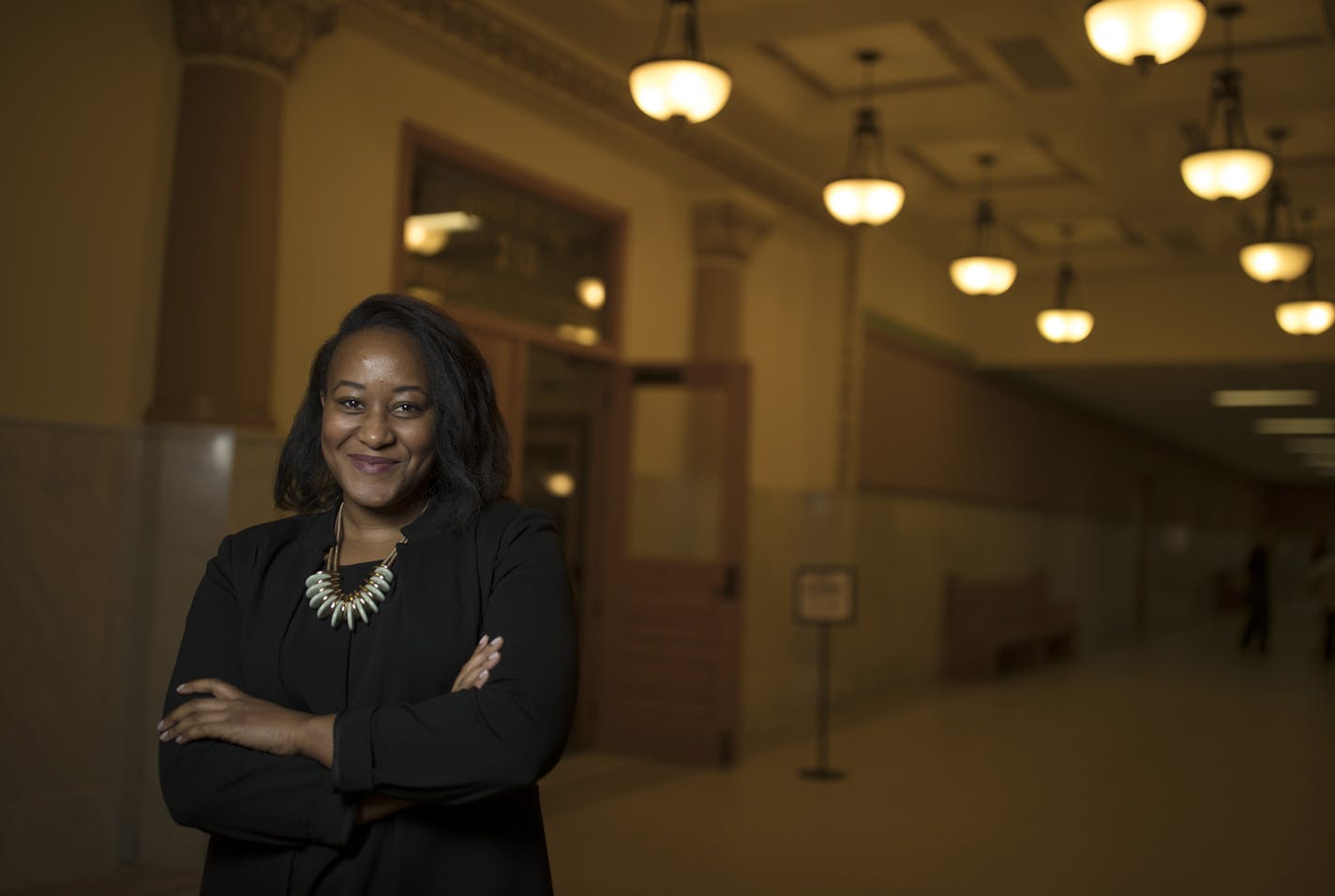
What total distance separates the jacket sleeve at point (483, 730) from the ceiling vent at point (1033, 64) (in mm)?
6255

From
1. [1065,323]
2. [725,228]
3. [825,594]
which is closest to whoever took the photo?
[825,594]

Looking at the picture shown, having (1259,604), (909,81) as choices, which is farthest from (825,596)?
(1259,604)

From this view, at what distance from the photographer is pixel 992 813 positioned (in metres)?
6.84

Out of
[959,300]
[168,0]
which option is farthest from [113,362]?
[959,300]

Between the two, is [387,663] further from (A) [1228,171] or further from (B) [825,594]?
(B) [825,594]

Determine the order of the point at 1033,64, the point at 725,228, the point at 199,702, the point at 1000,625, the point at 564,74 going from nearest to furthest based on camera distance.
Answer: the point at 199,702
the point at 564,74
the point at 1033,64
the point at 725,228
the point at 1000,625

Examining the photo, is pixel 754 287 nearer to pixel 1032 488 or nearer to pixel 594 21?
pixel 594 21

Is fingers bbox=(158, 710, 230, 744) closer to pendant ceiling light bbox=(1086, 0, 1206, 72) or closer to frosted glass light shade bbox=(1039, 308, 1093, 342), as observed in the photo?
pendant ceiling light bbox=(1086, 0, 1206, 72)

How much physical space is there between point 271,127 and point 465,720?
14.1 feet

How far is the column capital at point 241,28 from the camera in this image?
528cm

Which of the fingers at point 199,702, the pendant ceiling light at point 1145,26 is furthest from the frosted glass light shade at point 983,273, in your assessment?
the fingers at point 199,702

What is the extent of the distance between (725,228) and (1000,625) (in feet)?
22.2

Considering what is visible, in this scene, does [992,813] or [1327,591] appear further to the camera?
[1327,591]

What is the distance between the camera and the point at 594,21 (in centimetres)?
688
